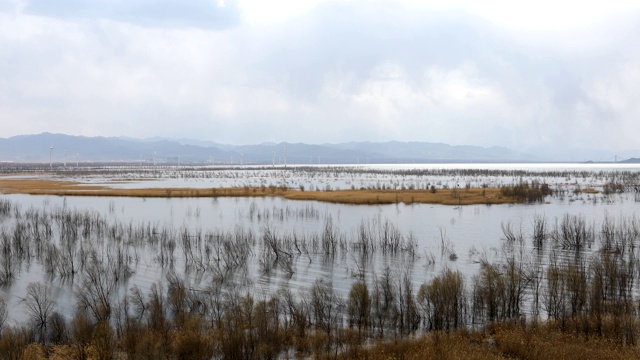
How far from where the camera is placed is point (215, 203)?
2280 inches

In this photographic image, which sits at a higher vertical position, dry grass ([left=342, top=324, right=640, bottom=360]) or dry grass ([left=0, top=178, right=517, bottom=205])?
dry grass ([left=0, top=178, right=517, bottom=205])

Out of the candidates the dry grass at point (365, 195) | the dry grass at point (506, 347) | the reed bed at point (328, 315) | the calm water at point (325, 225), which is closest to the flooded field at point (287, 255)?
the calm water at point (325, 225)

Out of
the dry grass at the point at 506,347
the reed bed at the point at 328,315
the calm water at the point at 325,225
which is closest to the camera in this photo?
the dry grass at the point at 506,347

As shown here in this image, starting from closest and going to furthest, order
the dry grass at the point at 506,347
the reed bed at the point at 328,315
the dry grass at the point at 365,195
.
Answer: the dry grass at the point at 506,347 < the reed bed at the point at 328,315 < the dry grass at the point at 365,195

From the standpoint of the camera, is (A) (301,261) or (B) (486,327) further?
(A) (301,261)

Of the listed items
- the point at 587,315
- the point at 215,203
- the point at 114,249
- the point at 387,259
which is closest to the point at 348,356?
the point at 587,315

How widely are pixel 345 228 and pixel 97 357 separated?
2687 cm

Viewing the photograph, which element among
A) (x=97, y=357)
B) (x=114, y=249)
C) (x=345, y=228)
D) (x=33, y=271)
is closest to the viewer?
(x=97, y=357)

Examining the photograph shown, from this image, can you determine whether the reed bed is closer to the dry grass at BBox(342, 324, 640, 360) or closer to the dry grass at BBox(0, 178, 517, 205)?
the dry grass at BBox(342, 324, 640, 360)

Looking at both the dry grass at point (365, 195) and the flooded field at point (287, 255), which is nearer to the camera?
the flooded field at point (287, 255)

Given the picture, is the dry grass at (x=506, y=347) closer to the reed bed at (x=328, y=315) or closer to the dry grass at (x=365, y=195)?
the reed bed at (x=328, y=315)

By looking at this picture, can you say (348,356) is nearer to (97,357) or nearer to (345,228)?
(97,357)

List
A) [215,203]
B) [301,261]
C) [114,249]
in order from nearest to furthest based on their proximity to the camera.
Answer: [301,261] < [114,249] < [215,203]

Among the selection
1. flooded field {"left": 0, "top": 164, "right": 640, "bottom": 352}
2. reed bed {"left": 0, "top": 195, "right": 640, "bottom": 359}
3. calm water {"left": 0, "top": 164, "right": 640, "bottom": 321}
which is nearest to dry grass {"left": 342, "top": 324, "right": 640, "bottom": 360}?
reed bed {"left": 0, "top": 195, "right": 640, "bottom": 359}
